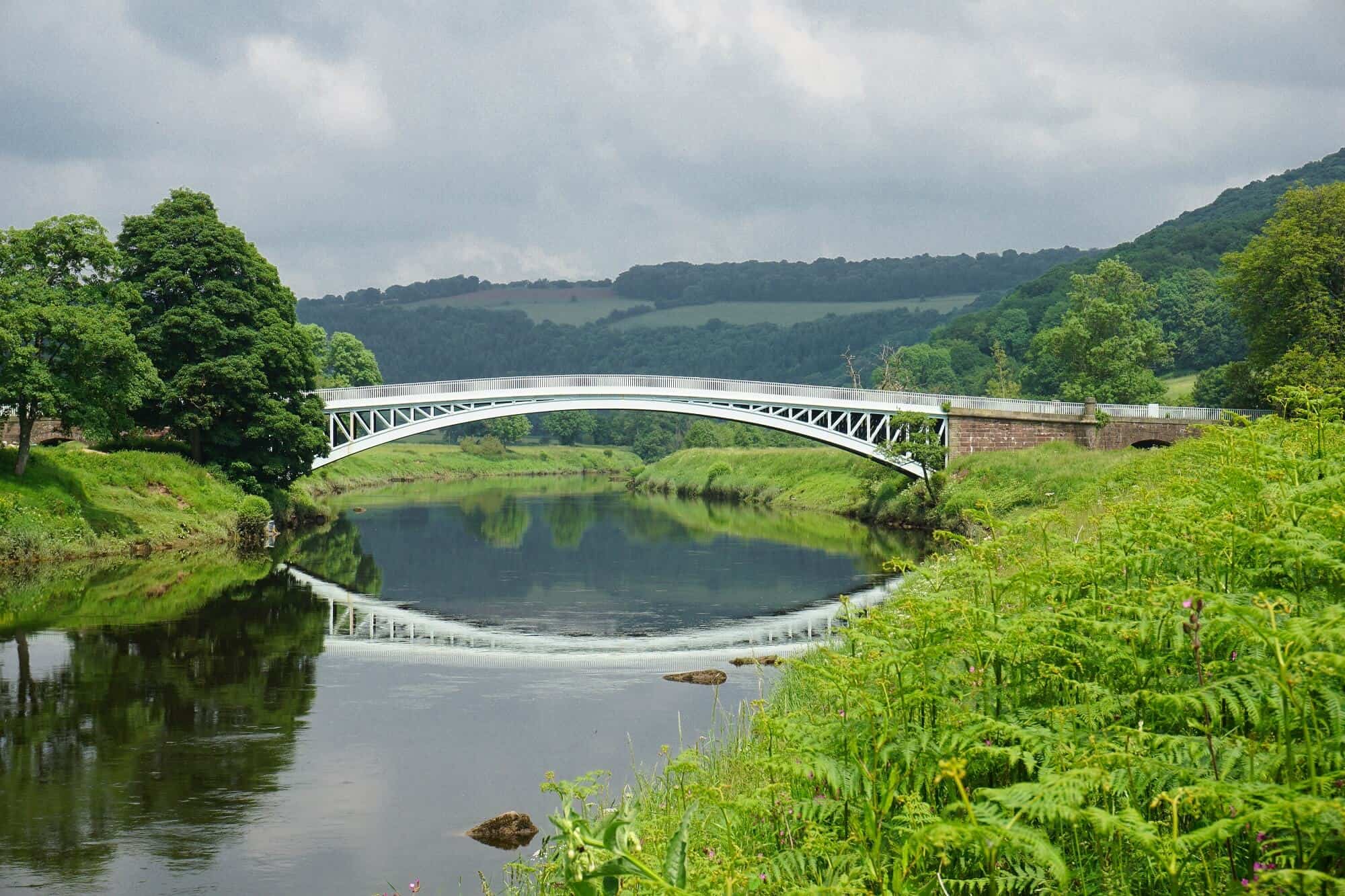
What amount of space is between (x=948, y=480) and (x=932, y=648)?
39.3 m

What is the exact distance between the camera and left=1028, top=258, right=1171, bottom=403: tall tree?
182ft

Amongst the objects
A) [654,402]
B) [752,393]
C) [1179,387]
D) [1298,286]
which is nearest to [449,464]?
[654,402]

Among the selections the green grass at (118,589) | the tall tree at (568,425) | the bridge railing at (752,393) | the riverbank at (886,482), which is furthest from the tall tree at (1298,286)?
the tall tree at (568,425)

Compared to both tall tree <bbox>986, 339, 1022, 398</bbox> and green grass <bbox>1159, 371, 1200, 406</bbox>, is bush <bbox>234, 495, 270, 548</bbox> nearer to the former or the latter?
tall tree <bbox>986, 339, 1022, 398</bbox>

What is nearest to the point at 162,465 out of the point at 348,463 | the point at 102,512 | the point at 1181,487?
the point at 102,512

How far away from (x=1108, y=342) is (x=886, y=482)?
575 inches

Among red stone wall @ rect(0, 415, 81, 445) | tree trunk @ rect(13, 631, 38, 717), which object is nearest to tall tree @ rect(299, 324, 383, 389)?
red stone wall @ rect(0, 415, 81, 445)

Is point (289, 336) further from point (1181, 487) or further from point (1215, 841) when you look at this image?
point (1215, 841)

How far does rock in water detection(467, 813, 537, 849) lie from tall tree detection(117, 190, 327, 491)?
89.0 ft

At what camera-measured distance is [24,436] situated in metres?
28.6

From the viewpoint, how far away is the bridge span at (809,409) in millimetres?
45188

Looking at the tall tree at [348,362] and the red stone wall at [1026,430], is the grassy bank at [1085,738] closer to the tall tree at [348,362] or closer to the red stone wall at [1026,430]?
the red stone wall at [1026,430]

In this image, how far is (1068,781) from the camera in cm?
419

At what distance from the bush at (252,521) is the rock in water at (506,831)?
87.2ft
